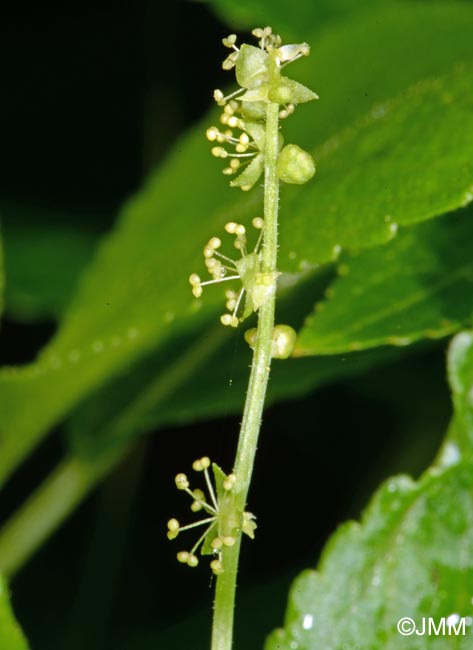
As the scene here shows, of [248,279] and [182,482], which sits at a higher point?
[248,279]

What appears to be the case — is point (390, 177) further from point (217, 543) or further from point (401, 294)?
point (217, 543)

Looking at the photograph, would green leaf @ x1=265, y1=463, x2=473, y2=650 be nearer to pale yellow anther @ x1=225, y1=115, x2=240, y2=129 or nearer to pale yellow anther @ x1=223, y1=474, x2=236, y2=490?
pale yellow anther @ x1=223, y1=474, x2=236, y2=490

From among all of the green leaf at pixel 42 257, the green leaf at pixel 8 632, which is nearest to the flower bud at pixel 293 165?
the green leaf at pixel 8 632

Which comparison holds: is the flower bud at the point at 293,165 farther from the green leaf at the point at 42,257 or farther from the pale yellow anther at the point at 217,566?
the green leaf at the point at 42,257

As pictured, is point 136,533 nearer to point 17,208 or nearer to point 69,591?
point 69,591

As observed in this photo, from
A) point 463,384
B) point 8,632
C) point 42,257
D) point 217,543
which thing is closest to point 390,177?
point 463,384

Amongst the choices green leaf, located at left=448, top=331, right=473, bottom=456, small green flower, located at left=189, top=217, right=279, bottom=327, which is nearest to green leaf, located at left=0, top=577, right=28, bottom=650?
small green flower, located at left=189, top=217, right=279, bottom=327
